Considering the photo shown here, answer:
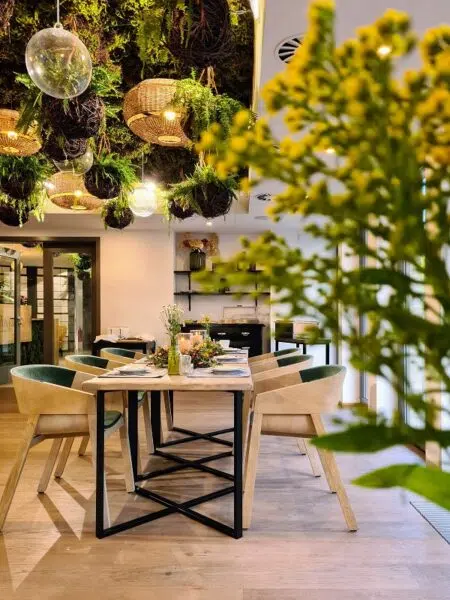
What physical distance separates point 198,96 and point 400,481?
2.99 metres

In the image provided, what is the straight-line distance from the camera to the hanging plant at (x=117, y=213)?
5289mm

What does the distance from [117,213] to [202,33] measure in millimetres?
3442

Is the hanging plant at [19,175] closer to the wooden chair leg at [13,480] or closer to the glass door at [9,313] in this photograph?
the wooden chair leg at [13,480]

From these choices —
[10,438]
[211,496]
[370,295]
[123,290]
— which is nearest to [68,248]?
[123,290]

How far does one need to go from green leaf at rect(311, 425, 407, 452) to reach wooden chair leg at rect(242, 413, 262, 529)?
8.07 feet

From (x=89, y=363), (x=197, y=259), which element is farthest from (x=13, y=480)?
(x=197, y=259)

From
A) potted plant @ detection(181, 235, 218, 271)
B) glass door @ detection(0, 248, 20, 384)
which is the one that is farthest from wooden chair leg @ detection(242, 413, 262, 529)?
glass door @ detection(0, 248, 20, 384)

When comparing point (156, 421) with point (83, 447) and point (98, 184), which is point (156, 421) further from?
point (98, 184)

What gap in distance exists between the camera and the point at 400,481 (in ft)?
1.43

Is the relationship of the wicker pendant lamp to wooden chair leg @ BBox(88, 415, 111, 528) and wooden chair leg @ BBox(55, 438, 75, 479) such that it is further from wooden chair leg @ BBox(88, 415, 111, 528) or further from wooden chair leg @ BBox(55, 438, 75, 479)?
wooden chair leg @ BBox(55, 438, 75, 479)

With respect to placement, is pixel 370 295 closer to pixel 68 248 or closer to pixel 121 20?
pixel 121 20

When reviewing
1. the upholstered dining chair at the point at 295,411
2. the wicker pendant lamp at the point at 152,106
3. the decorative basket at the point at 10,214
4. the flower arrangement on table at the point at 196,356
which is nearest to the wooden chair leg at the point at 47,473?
the flower arrangement on table at the point at 196,356

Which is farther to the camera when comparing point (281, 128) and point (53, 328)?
point (53, 328)

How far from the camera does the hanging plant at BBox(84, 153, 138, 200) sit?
4223 mm
